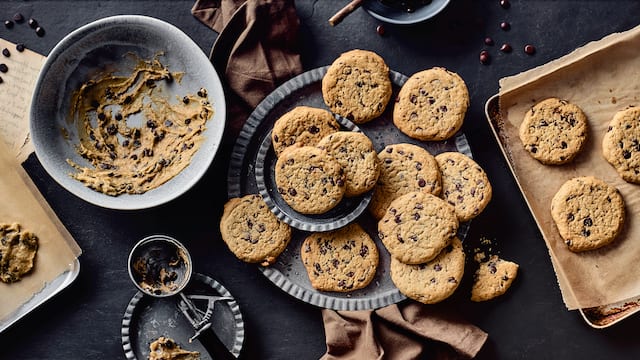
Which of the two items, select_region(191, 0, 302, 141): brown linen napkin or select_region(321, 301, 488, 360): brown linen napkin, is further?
select_region(191, 0, 302, 141): brown linen napkin

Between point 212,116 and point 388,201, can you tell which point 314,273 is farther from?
point 212,116

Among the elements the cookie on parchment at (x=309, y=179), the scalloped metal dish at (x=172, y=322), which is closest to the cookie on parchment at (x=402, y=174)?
the cookie on parchment at (x=309, y=179)

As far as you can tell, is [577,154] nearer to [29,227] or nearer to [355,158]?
[355,158]

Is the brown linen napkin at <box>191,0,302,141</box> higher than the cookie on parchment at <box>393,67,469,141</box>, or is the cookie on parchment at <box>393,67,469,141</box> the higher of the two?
the brown linen napkin at <box>191,0,302,141</box>

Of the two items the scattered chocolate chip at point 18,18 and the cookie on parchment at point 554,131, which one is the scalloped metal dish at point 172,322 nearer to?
the scattered chocolate chip at point 18,18

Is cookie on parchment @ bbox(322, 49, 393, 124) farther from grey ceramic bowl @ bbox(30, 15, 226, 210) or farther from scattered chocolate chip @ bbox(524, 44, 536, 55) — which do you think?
scattered chocolate chip @ bbox(524, 44, 536, 55)

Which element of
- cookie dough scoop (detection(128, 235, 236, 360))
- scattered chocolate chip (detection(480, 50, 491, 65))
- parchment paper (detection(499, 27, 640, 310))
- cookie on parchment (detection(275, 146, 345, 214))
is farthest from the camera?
scattered chocolate chip (detection(480, 50, 491, 65))

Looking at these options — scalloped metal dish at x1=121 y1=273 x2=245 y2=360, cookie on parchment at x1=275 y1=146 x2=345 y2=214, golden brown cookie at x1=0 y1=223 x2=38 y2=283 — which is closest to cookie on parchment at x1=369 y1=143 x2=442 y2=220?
cookie on parchment at x1=275 y1=146 x2=345 y2=214
